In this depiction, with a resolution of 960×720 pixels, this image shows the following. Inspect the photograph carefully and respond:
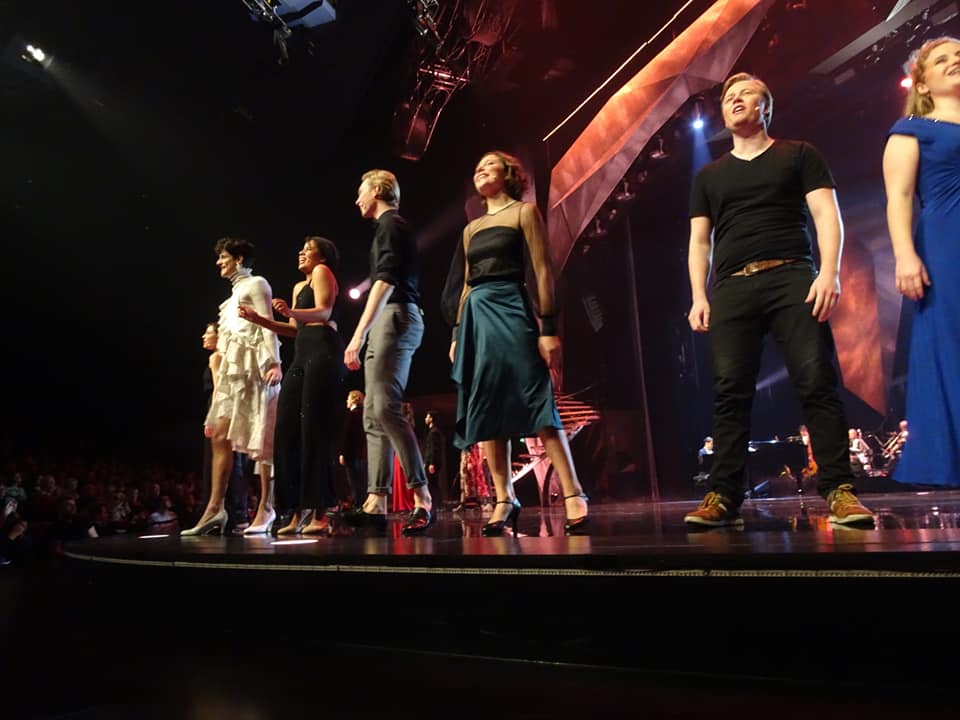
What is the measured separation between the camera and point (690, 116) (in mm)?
8047

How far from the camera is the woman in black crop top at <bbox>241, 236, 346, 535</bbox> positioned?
3264 mm

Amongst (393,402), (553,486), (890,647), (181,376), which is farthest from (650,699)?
(181,376)

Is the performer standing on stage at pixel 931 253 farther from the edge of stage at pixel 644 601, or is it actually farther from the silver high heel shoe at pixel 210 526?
the silver high heel shoe at pixel 210 526

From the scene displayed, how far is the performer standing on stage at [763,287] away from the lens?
2.03 meters

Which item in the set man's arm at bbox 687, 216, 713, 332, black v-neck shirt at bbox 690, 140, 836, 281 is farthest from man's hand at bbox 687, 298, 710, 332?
black v-neck shirt at bbox 690, 140, 836, 281

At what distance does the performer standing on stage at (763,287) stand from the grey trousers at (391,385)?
1.43 m

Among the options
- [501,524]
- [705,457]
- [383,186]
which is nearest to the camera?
[501,524]

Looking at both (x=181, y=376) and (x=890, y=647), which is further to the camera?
(x=181, y=376)

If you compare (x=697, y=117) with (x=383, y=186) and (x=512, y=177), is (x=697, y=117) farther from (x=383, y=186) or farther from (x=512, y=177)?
(x=512, y=177)

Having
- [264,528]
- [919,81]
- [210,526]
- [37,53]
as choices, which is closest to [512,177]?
[919,81]

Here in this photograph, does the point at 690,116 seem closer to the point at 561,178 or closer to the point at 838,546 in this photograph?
the point at 561,178

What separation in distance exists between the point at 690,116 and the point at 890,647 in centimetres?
798

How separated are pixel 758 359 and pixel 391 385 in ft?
5.45

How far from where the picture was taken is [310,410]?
10.7 feet
